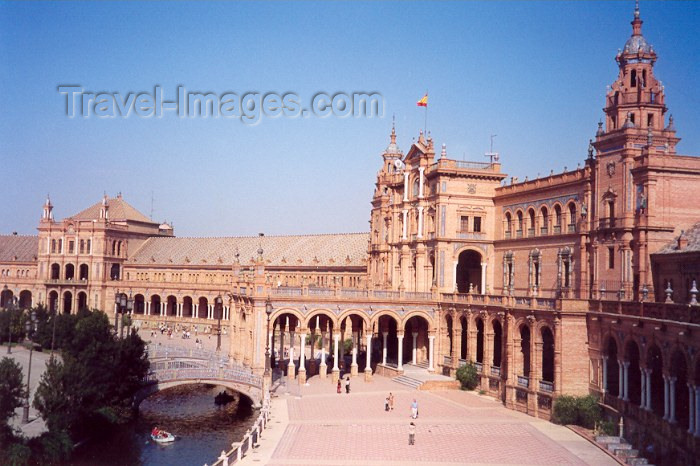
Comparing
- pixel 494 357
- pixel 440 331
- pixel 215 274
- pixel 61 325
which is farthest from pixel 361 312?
pixel 215 274

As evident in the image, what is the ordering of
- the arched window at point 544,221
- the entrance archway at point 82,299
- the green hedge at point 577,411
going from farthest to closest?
the entrance archway at point 82,299 → the arched window at point 544,221 → the green hedge at point 577,411

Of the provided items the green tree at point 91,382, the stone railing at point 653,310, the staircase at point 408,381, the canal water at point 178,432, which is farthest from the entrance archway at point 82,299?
the stone railing at point 653,310

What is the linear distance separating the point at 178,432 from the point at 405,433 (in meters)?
15.9

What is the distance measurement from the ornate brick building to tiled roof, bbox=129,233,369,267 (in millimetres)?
8765

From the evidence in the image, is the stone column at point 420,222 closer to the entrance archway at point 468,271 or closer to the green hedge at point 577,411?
the entrance archway at point 468,271

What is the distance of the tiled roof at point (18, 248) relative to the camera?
394ft

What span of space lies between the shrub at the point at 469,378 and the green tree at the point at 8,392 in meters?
27.8

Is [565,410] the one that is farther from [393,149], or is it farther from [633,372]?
[393,149]

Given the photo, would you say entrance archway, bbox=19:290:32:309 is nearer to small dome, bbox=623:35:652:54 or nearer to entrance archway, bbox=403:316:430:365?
entrance archway, bbox=403:316:430:365

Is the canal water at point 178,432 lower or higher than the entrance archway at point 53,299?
lower

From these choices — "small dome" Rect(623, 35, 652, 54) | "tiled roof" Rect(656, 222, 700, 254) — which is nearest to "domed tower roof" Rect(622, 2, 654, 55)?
"small dome" Rect(623, 35, 652, 54)

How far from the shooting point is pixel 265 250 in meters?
103

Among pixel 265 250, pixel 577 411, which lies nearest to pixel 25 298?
pixel 265 250

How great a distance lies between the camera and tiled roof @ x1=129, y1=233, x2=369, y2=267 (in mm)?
93750
